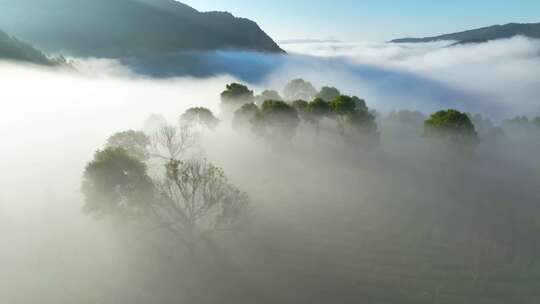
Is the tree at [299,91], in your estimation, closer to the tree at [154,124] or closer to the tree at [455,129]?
the tree at [154,124]

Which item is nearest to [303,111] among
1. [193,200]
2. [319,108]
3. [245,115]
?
[319,108]

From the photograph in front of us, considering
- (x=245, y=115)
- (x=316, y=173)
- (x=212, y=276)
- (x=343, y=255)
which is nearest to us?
(x=212, y=276)

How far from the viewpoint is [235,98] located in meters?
117

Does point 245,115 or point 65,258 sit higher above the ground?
point 245,115

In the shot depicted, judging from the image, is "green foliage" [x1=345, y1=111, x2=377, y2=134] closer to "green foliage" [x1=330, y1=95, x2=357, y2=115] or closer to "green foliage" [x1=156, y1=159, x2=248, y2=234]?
"green foliage" [x1=330, y1=95, x2=357, y2=115]

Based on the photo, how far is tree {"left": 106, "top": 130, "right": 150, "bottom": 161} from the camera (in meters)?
72.4

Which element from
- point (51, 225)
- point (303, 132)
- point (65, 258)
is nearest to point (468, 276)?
point (65, 258)

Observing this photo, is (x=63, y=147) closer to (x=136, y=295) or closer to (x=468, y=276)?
(x=136, y=295)

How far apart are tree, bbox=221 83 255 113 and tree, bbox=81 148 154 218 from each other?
66.3m

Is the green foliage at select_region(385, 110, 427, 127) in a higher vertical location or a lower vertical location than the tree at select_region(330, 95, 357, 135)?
lower

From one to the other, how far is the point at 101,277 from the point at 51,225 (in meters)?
17.1

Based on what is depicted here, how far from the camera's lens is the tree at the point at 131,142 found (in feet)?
237

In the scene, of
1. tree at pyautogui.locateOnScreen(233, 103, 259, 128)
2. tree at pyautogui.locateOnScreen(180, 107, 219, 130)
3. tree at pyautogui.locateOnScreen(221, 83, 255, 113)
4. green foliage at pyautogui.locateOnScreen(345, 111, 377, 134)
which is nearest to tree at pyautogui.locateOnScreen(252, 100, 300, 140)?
tree at pyautogui.locateOnScreen(233, 103, 259, 128)

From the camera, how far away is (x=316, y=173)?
261ft
